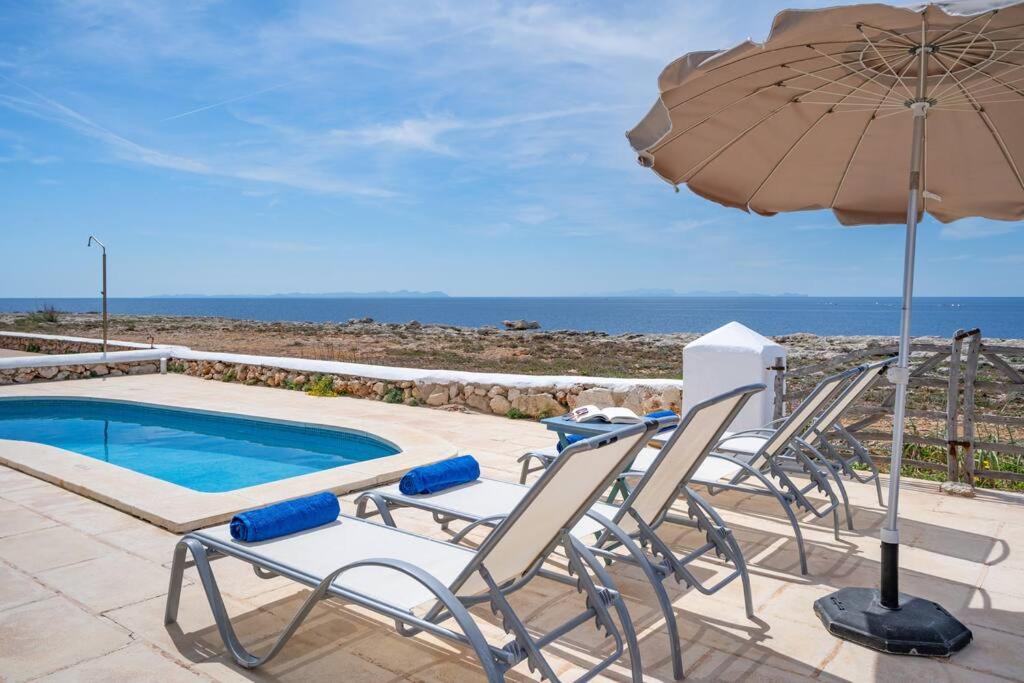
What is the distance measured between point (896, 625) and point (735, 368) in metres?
3.52

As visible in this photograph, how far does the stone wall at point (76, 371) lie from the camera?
11844 millimetres

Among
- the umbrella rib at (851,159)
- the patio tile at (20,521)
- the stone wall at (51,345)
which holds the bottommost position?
the patio tile at (20,521)

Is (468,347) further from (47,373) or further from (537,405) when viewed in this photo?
(537,405)

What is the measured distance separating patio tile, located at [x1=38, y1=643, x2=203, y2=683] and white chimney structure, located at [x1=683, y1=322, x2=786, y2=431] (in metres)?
4.78

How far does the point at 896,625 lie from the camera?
2.85 m

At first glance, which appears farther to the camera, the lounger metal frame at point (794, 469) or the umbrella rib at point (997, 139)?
the lounger metal frame at point (794, 469)

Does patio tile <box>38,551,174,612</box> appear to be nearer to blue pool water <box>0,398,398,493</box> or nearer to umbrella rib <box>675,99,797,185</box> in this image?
blue pool water <box>0,398,398,493</box>

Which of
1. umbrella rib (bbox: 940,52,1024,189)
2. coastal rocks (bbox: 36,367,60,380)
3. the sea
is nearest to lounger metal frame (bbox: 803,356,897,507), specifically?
umbrella rib (bbox: 940,52,1024,189)

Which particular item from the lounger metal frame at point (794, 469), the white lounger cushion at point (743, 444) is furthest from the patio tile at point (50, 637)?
the white lounger cushion at point (743, 444)

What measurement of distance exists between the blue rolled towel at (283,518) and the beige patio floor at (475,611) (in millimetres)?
445

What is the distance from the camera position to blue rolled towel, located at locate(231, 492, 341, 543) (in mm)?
2836

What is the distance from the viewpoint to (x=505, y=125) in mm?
35594

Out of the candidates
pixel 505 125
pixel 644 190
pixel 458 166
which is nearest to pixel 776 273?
pixel 644 190

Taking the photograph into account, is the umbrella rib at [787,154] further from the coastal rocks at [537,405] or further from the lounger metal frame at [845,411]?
the coastal rocks at [537,405]
